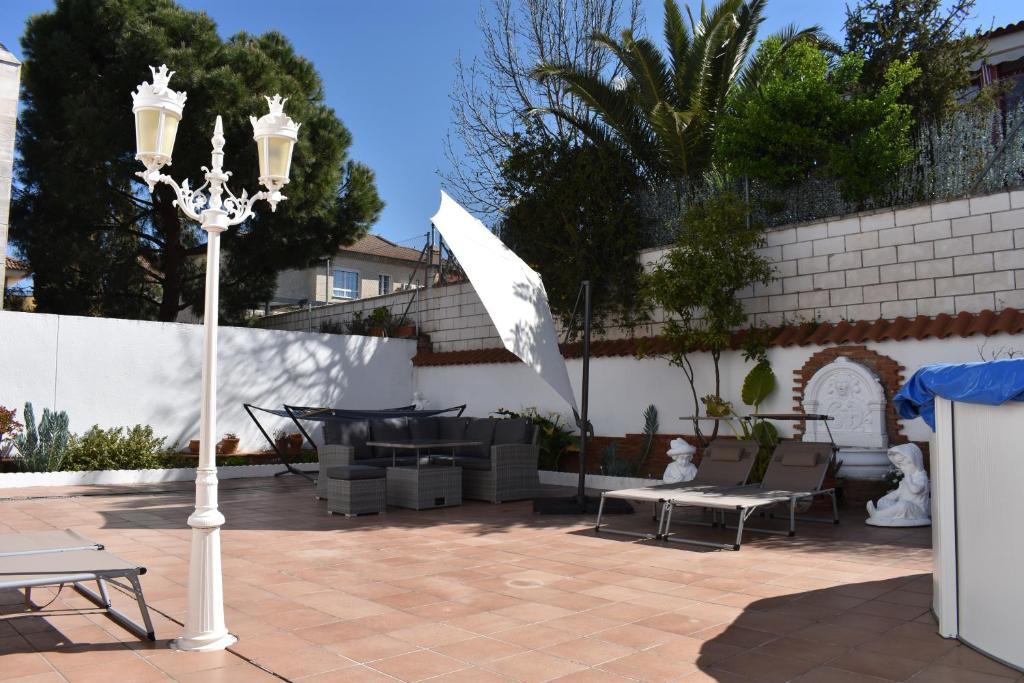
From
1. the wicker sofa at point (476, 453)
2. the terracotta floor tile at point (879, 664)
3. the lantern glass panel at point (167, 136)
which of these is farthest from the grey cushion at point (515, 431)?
the lantern glass panel at point (167, 136)

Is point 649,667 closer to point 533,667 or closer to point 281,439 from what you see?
point 533,667

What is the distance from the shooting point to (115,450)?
1091 centimetres

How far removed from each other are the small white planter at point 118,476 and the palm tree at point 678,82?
283 inches

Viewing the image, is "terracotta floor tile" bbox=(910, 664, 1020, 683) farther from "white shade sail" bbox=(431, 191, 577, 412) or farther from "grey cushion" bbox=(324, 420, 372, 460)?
"grey cushion" bbox=(324, 420, 372, 460)

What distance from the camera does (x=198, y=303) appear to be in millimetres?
17422

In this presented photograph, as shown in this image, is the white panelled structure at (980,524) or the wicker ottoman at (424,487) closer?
the white panelled structure at (980,524)

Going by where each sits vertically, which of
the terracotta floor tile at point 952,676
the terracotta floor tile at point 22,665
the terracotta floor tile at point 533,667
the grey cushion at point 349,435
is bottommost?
the terracotta floor tile at point 533,667

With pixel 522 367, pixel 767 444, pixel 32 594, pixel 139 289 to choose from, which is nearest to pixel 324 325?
pixel 139 289

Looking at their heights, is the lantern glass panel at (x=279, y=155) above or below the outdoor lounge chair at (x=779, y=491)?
above

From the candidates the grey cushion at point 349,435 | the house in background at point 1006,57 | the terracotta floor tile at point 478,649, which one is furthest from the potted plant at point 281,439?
the house in background at point 1006,57

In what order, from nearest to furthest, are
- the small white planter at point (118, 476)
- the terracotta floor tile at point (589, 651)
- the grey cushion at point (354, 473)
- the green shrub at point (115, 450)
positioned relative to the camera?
the terracotta floor tile at point (589, 651), the grey cushion at point (354, 473), the small white planter at point (118, 476), the green shrub at point (115, 450)

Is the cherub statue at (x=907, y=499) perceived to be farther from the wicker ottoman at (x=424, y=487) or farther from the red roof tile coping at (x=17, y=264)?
the red roof tile coping at (x=17, y=264)

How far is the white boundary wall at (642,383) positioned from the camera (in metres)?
8.13

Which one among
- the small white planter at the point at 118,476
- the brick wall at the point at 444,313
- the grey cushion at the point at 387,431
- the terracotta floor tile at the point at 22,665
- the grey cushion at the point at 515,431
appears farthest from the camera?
the brick wall at the point at 444,313
